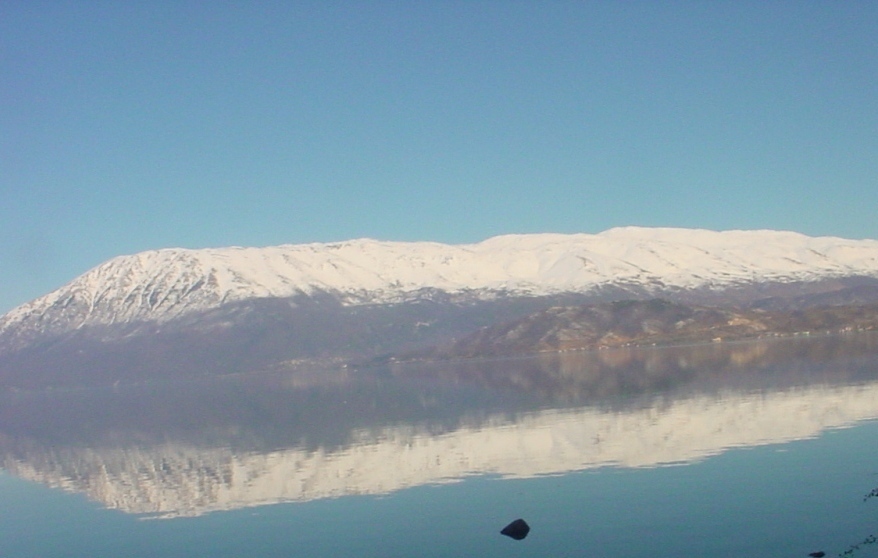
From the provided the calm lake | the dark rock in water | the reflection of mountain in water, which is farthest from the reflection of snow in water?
the dark rock in water

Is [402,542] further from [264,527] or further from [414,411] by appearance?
[414,411]

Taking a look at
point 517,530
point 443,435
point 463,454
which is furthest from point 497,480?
point 443,435

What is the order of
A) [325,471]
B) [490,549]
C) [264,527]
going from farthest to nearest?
[325,471], [264,527], [490,549]

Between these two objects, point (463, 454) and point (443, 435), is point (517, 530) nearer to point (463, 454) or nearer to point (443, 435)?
point (463, 454)

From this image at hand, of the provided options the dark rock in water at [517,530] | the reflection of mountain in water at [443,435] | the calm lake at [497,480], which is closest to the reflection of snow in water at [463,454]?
the reflection of mountain in water at [443,435]

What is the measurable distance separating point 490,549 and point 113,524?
97.7 ft

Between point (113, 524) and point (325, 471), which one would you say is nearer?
point (113, 524)

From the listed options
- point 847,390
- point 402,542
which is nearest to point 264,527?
point 402,542

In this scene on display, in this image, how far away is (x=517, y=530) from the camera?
5034 centimetres

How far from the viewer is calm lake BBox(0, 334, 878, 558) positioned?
4944 cm

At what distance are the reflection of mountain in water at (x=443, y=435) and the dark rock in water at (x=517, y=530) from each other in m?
16.9

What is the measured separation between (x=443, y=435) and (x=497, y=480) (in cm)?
2937

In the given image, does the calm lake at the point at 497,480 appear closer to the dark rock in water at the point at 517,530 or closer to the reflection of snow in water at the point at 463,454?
the reflection of snow in water at the point at 463,454

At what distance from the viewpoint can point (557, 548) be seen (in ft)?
155
